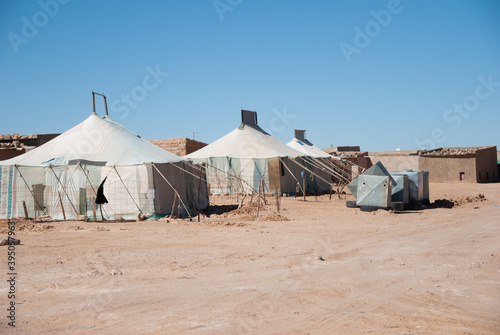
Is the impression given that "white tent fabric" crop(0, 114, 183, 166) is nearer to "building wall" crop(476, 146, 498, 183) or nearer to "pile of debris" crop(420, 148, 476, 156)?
"pile of debris" crop(420, 148, 476, 156)

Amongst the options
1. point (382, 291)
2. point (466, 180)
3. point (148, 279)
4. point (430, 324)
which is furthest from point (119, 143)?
point (466, 180)

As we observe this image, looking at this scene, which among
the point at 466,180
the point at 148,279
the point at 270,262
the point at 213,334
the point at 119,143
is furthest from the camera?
the point at 466,180

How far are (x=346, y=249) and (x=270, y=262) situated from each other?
2043 millimetres

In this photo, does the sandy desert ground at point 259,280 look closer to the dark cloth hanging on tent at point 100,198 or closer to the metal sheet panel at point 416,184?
the dark cloth hanging on tent at point 100,198

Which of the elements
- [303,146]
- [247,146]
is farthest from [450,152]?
[247,146]

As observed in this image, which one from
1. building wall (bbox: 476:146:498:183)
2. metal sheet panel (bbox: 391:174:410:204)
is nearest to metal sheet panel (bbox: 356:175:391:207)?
metal sheet panel (bbox: 391:174:410:204)

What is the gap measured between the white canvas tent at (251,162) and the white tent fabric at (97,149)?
643cm

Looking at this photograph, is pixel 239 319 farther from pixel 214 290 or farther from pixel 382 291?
pixel 382 291

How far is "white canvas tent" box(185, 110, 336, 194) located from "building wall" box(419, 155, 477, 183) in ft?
33.6

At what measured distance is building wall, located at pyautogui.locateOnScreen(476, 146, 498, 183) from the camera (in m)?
32.0

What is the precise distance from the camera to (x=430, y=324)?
5023mm

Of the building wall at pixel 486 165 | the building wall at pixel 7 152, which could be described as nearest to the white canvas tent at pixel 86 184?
the building wall at pixel 7 152

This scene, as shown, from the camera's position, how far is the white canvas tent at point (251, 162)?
2522 centimetres

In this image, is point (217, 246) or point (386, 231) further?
point (386, 231)
